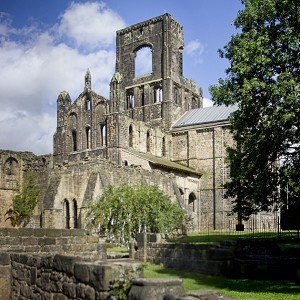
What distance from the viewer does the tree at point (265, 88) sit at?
613 inches

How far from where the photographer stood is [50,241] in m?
13.9

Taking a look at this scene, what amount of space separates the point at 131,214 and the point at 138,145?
2162 centimetres

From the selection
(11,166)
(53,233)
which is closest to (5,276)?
(53,233)

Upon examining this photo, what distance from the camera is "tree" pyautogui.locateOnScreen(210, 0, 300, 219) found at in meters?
15.6

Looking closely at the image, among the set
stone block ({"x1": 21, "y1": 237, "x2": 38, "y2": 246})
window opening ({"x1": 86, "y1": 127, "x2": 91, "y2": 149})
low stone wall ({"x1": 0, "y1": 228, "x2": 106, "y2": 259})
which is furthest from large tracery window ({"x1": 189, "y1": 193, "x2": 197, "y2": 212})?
stone block ({"x1": 21, "y1": 237, "x2": 38, "y2": 246})

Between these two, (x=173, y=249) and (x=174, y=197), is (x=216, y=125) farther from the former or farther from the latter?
(x=173, y=249)

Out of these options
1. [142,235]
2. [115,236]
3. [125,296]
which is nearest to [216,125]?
[115,236]

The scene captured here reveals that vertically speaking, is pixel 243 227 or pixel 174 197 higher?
pixel 174 197

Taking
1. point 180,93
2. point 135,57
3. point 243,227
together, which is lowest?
point 243,227

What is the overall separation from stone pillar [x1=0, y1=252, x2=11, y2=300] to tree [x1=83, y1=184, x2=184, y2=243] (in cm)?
1727

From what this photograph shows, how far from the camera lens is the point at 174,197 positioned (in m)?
41.8

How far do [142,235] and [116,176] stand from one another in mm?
15757

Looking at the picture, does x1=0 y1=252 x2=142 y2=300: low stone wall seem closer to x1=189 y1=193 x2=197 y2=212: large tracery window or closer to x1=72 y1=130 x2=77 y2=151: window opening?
x1=189 y1=193 x2=197 y2=212: large tracery window

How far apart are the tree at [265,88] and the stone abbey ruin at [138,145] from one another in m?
14.7
